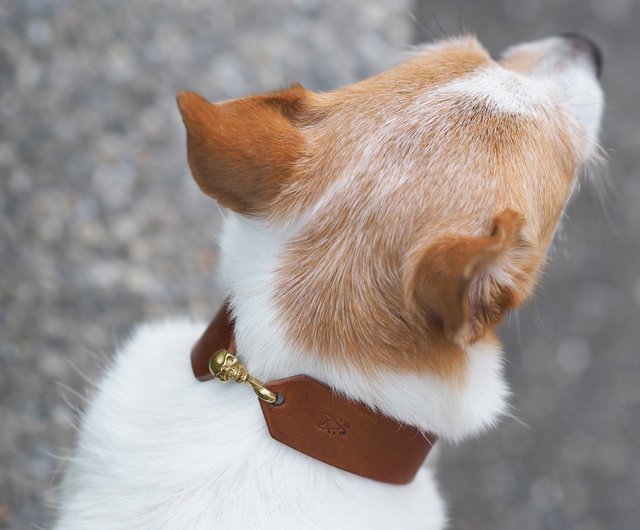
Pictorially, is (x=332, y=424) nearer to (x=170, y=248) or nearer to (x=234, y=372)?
(x=234, y=372)

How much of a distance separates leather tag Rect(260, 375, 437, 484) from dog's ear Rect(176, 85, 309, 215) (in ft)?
1.21

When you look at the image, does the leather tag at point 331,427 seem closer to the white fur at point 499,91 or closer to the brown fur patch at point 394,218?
the brown fur patch at point 394,218

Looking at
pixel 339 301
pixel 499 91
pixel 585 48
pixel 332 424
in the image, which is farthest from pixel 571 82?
pixel 332 424

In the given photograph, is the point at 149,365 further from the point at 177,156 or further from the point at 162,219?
the point at 177,156

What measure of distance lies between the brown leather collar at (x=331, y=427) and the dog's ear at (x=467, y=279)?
23 cm

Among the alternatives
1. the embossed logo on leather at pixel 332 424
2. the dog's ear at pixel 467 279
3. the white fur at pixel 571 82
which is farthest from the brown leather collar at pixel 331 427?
the white fur at pixel 571 82

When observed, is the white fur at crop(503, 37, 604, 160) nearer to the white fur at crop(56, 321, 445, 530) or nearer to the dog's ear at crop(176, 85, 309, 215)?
the dog's ear at crop(176, 85, 309, 215)

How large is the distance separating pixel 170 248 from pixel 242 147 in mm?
1603

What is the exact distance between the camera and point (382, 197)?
4.53 ft

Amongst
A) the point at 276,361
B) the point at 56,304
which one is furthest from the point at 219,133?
the point at 56,304

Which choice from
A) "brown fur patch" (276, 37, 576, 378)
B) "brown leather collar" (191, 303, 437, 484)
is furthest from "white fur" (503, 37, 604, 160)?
"brown leather collar" (191, 303, 437, 484)

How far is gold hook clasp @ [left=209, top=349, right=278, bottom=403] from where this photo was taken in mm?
1369

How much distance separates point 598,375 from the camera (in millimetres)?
3342

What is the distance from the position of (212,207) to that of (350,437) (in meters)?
1.78
